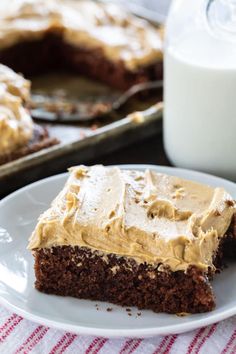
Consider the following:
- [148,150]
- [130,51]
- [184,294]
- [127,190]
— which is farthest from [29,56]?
[184,294]

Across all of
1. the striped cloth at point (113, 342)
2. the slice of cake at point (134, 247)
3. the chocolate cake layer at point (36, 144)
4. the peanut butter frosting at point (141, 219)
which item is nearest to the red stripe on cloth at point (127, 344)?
the striped cloth at point (113, 342)

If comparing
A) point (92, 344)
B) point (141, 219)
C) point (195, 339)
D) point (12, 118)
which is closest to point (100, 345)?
point (92, 344)

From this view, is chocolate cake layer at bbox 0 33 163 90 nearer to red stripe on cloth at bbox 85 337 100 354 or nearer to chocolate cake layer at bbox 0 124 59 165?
chocolate cake layer at bbox 0 124 59 165

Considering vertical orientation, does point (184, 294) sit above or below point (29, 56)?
above

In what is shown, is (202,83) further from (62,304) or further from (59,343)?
(59,343)

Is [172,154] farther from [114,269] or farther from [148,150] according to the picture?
[114,269]

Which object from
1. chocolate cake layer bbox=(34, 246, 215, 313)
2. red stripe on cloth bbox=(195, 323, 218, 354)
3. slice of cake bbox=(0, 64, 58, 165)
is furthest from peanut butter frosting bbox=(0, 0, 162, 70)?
red stripe on cloth bbox=(195, 323, 218, 354)
